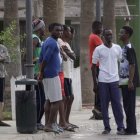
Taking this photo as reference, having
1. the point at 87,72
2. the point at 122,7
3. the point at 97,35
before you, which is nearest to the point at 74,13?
the point at 122,7

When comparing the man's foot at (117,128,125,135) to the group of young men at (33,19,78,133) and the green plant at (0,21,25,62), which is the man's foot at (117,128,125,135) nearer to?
the group of young men at (33,19,78,133)

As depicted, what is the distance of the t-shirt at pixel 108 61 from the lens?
1446 centimetres

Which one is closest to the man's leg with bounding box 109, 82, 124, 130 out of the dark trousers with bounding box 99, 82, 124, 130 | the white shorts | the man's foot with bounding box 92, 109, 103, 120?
the dark trousers with bounding box 99, 82, 124, 130

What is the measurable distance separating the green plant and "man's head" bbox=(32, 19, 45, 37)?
4.45 m

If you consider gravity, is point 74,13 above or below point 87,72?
above

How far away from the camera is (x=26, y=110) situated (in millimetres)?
13727

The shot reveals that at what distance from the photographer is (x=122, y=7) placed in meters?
31.6

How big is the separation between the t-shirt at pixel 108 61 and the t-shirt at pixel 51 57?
1.11 m

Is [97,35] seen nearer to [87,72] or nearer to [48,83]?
[48,83]

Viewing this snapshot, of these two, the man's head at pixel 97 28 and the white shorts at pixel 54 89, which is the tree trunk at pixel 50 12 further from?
the white shorts at pixel 54 89

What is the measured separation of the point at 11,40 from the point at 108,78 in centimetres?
640

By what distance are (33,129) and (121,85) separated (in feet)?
6.88

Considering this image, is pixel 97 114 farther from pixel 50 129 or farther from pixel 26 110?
pixel 26 110

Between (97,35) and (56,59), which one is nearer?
(56,59)
